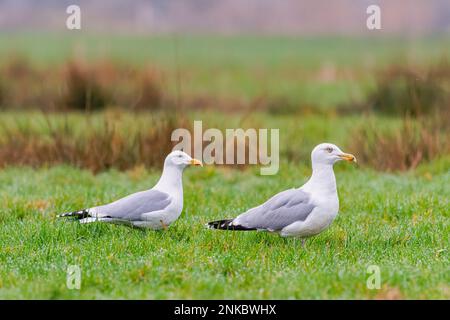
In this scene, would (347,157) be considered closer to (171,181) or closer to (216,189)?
(171,181)

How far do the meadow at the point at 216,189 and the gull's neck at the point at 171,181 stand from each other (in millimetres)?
421

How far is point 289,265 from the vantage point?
26.0 feet

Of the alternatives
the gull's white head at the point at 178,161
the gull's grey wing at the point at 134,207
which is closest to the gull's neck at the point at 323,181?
the gull's white head at the point at 178,161

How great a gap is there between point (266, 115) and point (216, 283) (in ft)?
40.8

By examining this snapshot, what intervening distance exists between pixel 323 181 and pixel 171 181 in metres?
1.49

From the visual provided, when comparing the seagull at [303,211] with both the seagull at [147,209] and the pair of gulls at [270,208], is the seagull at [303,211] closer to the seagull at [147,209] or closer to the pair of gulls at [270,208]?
the pair of gulls at [270,208]

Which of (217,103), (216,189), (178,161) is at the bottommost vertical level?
(217,103)

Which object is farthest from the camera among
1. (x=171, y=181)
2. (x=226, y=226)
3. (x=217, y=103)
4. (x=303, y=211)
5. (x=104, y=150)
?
(x=217, y=103)

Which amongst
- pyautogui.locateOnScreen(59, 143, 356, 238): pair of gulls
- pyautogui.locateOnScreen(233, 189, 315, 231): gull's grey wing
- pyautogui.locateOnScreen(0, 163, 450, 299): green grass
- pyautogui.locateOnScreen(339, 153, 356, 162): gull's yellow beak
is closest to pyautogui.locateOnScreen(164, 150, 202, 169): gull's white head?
pyautogui.locateOnScreen(59, 143, 356, 238): pair of gulls

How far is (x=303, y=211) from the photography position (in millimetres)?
8336

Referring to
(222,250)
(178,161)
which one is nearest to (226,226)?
(222,250)

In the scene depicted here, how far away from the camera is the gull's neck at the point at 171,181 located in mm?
8977

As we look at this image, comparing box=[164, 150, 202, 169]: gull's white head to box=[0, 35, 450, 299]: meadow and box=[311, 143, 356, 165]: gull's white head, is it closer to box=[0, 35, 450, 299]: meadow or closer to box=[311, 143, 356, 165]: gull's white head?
box=[0, 35, 450, 299]: meadow
